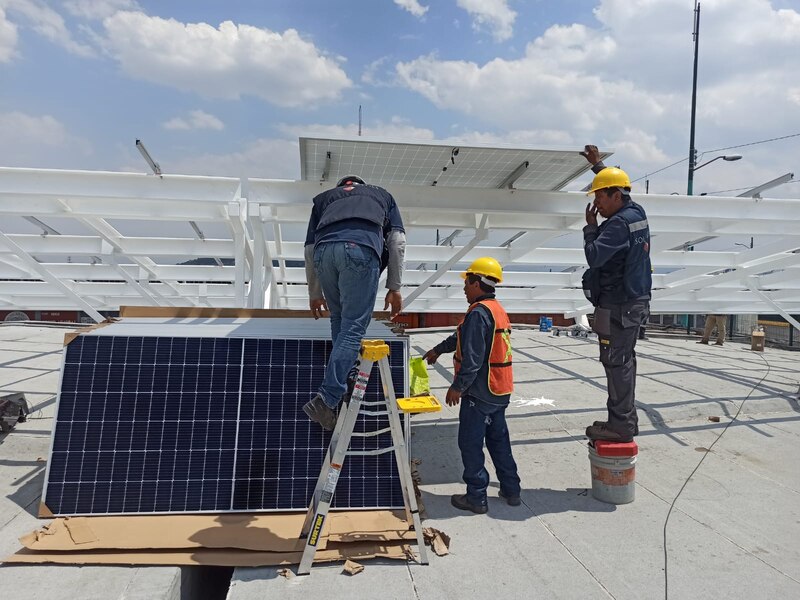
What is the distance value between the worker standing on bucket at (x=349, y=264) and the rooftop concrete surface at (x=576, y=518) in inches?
43.5

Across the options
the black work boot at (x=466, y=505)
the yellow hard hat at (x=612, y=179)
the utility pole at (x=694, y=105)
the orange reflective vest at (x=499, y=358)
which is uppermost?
the utility pole at (x=694, y=105)

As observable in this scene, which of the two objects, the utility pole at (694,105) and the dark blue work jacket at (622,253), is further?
the utility pole at (694,105)

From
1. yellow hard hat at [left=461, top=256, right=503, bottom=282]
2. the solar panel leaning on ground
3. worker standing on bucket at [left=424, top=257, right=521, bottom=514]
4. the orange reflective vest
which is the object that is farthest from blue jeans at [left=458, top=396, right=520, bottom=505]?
yellow hard hat at [left=461, top=256, right=503, bottom=282]

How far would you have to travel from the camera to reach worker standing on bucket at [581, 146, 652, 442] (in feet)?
13.1

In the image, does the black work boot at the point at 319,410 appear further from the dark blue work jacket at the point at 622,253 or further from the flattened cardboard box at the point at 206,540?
the dark blue work jacket at the point at 622,253

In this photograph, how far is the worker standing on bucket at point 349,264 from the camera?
294 cm

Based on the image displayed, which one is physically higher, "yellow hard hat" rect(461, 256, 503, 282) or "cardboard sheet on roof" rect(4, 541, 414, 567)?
"yellow hard hat" rect(461, 256, 503, 282)

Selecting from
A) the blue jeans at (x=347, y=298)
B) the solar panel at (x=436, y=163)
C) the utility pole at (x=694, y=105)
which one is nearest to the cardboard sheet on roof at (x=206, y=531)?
the blue jeans at (x=347, y=298)

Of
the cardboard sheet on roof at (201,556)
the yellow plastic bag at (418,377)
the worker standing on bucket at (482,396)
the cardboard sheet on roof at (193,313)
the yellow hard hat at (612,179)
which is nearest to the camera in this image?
the cardboard sheet on roof at (201,556)

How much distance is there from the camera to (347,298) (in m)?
3.03

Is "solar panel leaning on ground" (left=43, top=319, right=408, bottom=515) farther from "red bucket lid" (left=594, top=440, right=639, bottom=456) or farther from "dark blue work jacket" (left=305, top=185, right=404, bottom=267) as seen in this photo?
"red bucket lid" (left=594, top=440, right=639, bottom=456)

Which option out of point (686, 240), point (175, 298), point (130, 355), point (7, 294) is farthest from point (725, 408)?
point (7, 294)

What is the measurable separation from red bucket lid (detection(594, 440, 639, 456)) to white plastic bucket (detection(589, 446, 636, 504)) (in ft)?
0.10

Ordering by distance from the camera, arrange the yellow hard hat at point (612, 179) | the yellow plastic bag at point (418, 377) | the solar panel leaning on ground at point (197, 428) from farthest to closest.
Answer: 1. the yellow plastic bag at point (418, 377)
2. the yellow hard hat at point (612, 179)
3. the solar panel leaning on ground at point (197, 428)
